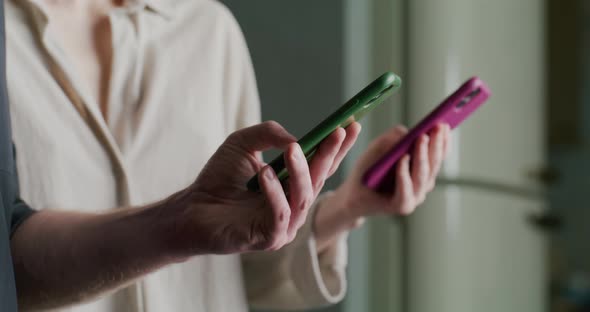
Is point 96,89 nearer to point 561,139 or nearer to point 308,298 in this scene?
point 308,298

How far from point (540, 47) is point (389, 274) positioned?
241 mm

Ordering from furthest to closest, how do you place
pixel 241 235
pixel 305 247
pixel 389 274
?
1. pixel 389 274
2. pixel 305 247
3. pixel 241 235

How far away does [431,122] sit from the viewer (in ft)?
1.34

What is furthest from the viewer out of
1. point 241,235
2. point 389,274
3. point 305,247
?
point 389,274

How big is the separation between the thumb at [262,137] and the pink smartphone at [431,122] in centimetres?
13

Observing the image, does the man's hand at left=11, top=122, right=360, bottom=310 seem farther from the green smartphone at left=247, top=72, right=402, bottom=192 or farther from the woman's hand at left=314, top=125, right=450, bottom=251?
the woman's hand at left=314, top=125, right=450, bottom=251

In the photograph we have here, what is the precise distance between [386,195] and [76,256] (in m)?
0.18

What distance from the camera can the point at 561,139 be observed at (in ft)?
2.17

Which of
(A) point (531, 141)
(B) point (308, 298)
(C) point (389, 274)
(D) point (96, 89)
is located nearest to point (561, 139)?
(A) point (531, 141)

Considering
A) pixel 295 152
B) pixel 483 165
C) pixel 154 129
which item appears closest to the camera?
pixel 295 152

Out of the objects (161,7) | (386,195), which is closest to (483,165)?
(386,195)

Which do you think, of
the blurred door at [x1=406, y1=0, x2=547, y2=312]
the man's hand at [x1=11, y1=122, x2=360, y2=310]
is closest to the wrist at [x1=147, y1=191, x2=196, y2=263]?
the man's hand at [x1=11, y1=122, x2=360, y2=310]

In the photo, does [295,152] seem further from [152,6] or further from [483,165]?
[483,165]

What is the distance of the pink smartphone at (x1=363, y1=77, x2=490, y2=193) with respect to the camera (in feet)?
1.31
